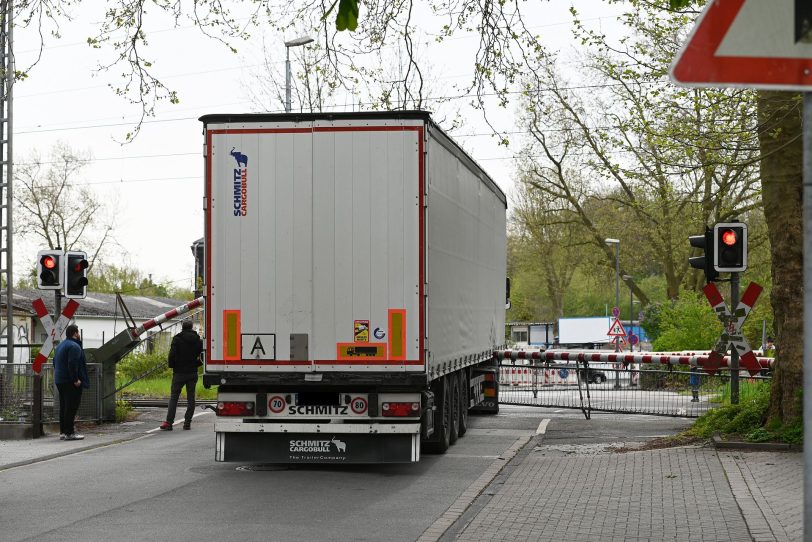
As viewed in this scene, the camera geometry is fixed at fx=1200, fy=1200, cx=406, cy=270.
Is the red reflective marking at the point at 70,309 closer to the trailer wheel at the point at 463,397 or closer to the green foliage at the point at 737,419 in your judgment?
the trailer wheel at the point at 463,397

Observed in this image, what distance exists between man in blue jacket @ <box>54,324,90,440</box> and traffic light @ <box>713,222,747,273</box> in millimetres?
9129

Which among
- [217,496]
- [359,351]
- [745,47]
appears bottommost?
[217,496]

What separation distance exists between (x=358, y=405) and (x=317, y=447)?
1.98 ft

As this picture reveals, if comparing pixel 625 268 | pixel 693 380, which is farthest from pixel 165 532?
pixel 625 268

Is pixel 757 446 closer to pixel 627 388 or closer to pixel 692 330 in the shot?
pixel 627 388

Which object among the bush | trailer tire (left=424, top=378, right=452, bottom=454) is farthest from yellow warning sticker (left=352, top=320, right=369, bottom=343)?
the bush

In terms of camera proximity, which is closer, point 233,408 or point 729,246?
point 233,408

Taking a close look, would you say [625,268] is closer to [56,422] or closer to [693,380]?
[693,380]

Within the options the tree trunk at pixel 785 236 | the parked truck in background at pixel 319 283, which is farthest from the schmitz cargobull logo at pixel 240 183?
the tree trunk at pixel 785 236

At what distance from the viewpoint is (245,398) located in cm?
1243

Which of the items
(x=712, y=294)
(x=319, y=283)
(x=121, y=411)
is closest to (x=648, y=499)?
(x=319, y=283)

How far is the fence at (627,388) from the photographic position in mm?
20414

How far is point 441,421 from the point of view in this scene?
1424 centimetres

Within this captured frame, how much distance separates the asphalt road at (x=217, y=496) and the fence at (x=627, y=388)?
4.67 meters
